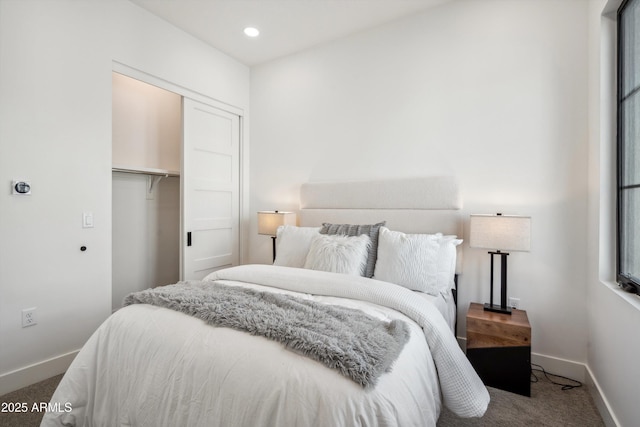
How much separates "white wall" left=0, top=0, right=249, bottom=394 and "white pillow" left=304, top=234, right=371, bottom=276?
5.62ft

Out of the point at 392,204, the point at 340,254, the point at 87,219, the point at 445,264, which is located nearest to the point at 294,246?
the point at 340,254

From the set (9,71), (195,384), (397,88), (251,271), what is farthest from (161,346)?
→ (397,88)

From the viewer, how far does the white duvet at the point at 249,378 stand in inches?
38.4

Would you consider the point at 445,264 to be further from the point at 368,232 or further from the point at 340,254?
the point at 340,254

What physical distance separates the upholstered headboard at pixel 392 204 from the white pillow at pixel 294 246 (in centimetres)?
46

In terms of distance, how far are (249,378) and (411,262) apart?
1.33m

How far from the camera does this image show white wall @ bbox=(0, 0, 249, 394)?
1980 mm

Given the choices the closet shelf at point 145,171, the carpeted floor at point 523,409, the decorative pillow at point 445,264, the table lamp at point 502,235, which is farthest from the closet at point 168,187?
the table lamp at point 502,235

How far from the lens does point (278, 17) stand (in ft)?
9.07

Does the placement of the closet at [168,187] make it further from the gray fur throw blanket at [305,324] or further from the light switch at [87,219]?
the gray fur throw blanket at [305,324]

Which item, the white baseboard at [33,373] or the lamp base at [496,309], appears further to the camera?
the lamp base at [496,309]

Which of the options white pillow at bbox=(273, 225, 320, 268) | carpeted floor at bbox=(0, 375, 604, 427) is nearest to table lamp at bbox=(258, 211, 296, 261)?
white pillow at bbox=(273, 225, 320, 268)

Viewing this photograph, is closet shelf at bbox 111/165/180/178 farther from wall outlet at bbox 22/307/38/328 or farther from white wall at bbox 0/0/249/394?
wall outlet at bbox 22/307/38/328

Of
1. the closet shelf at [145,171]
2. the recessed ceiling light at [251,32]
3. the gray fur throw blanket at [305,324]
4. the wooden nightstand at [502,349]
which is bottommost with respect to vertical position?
the wooden nightstand at [502,349]
